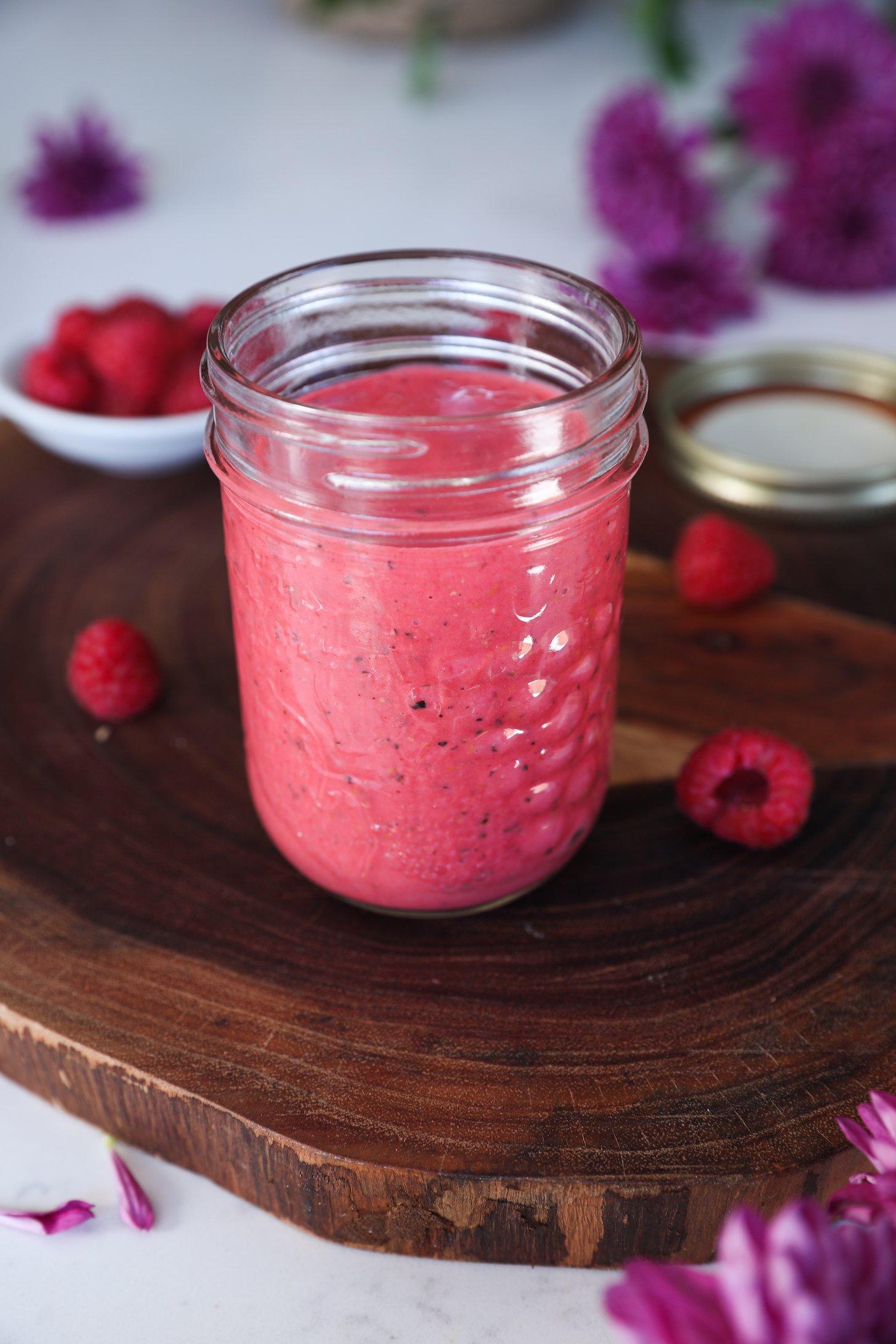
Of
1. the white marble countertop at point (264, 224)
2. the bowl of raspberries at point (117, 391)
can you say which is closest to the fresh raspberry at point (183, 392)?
the bowl of raspberries at point (117, 391)

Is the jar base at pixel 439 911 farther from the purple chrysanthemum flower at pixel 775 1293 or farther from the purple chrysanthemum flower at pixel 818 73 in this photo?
the purple chrysanthemum flower at pixel 818 73

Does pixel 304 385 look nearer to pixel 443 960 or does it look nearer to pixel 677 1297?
pixel 443 960

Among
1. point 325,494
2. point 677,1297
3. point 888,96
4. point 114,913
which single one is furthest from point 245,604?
point 888,96

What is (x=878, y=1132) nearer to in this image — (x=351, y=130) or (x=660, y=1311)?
(x=660, y=1311)

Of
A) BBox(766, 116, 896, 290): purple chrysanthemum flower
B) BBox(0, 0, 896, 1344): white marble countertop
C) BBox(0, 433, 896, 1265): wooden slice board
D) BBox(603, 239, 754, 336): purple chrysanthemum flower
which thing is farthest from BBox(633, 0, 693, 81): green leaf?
BBox(0, 433, 896, 1265): wooden slice board

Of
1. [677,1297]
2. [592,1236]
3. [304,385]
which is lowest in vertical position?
[592,1236]

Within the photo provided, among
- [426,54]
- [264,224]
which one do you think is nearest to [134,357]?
[264,224]
